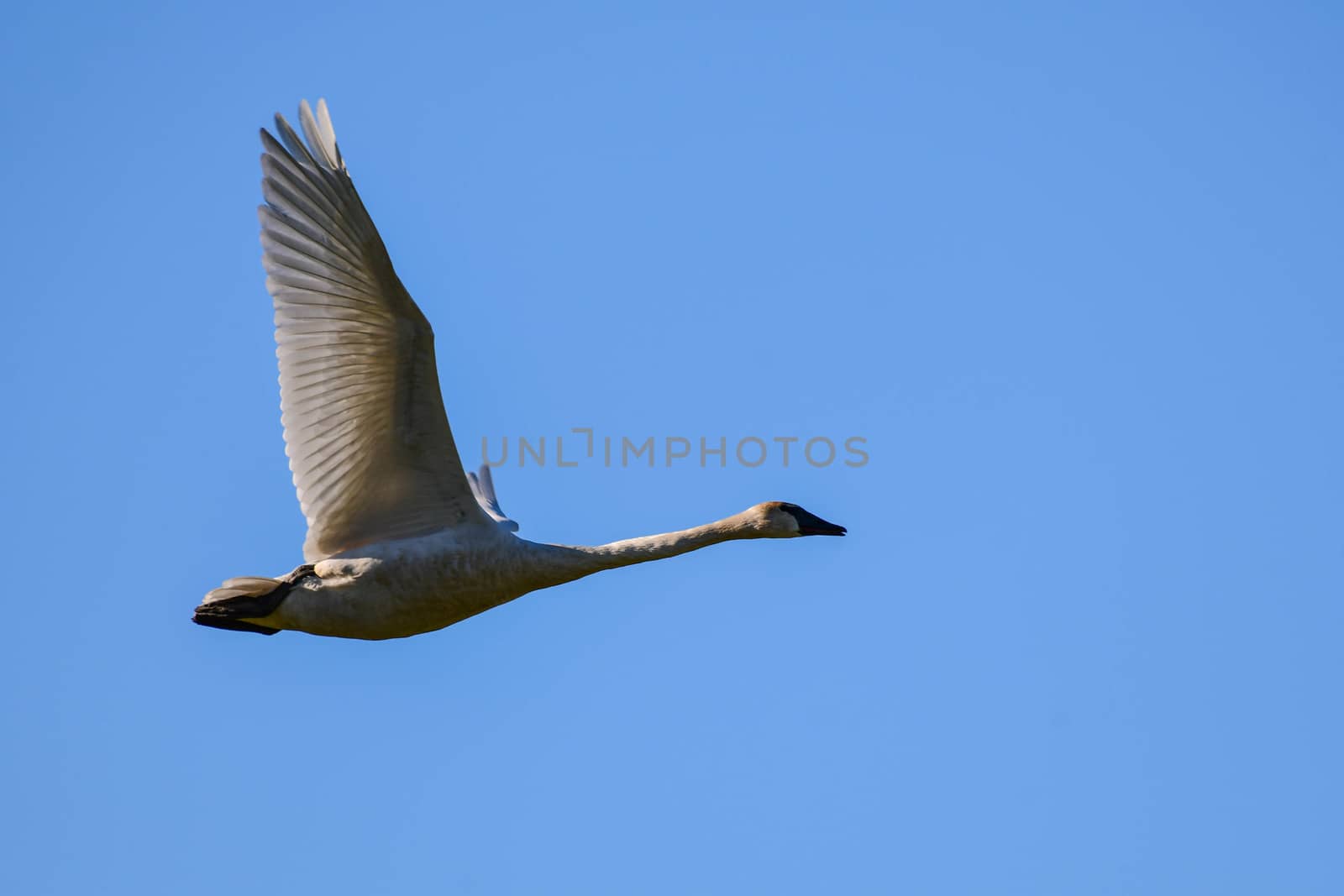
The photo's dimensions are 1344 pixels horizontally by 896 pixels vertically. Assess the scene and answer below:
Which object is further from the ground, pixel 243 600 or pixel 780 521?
pixel 780 521

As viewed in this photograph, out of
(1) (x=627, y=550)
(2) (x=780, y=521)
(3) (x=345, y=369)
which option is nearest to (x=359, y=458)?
(3) (x=345, y=369)

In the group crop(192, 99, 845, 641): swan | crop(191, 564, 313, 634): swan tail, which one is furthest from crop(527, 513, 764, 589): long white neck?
crop(191, 564, 313, 634): swan tail

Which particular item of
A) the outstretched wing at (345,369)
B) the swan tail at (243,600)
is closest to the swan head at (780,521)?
the outstretched wing at (345,369)

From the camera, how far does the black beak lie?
14.7m

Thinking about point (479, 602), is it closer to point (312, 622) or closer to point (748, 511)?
point (312, 622)

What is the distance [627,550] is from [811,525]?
5.86 ft

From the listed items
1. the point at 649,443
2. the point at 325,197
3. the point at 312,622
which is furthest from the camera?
the point at 649,443

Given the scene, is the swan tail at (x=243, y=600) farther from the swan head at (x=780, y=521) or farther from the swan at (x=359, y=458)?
the swan head at (x=780, y=521)

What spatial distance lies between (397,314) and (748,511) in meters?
3.66

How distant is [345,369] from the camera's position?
13016mm

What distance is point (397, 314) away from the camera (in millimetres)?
12625

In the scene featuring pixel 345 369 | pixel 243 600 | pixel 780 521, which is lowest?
pixel 243 600

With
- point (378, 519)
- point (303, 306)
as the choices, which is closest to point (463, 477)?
point (378, 519)

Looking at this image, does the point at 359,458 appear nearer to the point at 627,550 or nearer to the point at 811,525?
the point at 627,550
